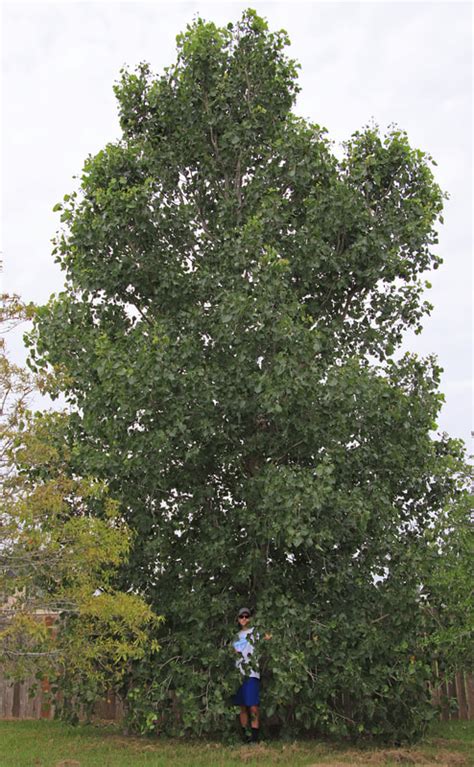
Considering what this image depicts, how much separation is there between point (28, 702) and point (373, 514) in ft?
19.2

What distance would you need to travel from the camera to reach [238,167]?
1107cm

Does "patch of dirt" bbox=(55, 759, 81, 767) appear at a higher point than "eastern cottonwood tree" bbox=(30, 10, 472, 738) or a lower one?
lower

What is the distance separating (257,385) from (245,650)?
298 cm

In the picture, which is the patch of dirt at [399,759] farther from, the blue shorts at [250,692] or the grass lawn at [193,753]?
the blue shorts at [250,692]

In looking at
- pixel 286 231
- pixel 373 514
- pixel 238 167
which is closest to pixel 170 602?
pixel 373 514

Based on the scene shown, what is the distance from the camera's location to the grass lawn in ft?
26.8

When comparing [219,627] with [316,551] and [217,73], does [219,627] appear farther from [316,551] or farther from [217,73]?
[217,73]

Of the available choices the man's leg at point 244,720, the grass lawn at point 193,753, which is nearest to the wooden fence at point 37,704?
the grass lawn at point 193,753

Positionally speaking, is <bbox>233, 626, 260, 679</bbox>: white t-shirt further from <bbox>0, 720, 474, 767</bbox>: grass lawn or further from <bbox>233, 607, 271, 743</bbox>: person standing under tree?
<bbox>0, 720, 474, 767</bbox>: grass lawn

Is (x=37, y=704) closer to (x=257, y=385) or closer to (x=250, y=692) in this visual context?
(x=250, y=692)

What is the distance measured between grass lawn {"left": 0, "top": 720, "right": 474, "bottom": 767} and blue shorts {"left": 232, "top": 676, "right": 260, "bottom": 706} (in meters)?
0.48

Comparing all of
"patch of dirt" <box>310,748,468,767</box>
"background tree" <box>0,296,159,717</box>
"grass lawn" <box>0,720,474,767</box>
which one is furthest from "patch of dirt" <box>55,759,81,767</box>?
"patch of dirt" <box>310,748,468,767</box>

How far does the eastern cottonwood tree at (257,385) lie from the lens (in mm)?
9125

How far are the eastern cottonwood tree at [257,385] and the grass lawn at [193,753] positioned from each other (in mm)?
316
